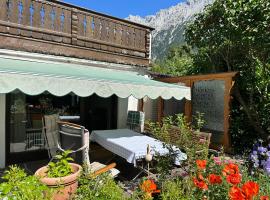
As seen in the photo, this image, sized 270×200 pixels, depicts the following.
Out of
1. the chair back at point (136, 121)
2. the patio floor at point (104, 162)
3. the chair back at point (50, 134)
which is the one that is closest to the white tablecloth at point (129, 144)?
the patio floor at point (104, 162)

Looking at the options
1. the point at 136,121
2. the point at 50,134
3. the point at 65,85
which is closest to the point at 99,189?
the point at 65,85

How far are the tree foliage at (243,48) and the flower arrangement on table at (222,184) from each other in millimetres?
6894

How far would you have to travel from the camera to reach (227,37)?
1230cm

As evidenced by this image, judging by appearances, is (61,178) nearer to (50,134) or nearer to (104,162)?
(50,134)

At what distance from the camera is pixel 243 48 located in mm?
12523

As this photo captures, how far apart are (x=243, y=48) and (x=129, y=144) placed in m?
7.59

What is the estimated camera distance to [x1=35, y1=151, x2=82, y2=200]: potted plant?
5395mm

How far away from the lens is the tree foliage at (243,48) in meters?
10.7

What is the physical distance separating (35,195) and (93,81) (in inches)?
182

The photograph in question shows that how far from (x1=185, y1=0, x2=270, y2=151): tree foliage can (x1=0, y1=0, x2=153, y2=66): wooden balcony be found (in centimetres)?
317

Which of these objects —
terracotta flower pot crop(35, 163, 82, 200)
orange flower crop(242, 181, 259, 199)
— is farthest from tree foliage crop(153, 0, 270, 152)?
terracotta flower pot crop(35, 163, 82, 200)

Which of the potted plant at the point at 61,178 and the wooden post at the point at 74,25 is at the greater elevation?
the wooden post at the point at 74,25

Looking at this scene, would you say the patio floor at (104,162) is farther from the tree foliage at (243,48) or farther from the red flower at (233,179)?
the tree foliage at (243,48)

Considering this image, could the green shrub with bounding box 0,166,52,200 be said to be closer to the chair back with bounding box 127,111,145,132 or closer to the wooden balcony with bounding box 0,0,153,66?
the wooden balcony with bounding box 0,0,153,66
